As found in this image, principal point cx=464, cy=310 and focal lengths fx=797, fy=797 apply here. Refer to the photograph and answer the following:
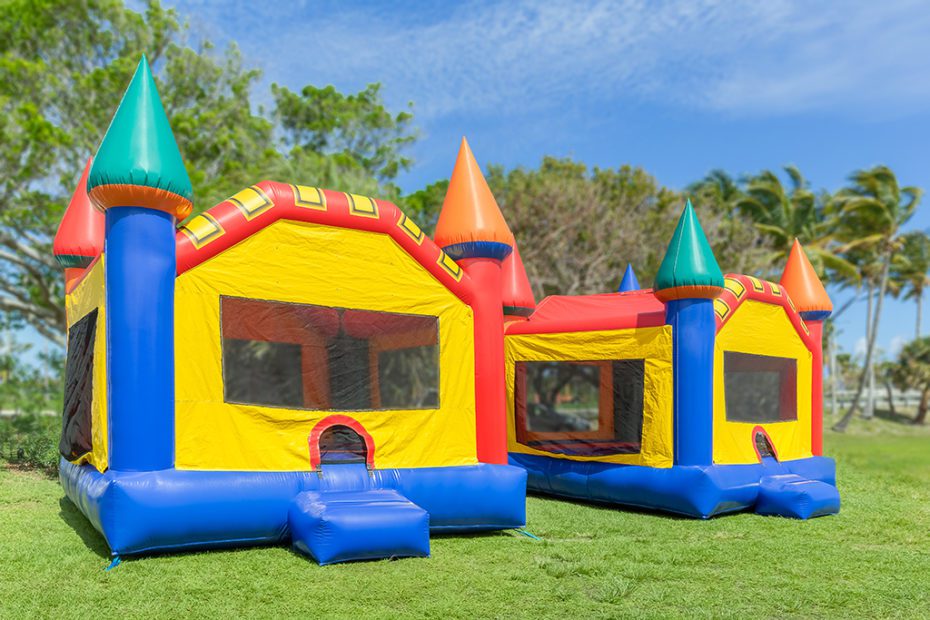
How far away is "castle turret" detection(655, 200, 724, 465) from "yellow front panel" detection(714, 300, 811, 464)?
1.02 feet

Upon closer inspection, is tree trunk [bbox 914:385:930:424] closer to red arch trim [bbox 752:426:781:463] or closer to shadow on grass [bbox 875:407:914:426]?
shadow on grass [bbox 875:407:914:426]

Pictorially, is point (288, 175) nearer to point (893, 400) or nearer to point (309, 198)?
point (309, 198)

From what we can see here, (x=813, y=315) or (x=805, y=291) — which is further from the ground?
(x=805, y=291)

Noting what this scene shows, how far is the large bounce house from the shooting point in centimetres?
529

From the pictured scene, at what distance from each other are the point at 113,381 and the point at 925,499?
851 centimetres

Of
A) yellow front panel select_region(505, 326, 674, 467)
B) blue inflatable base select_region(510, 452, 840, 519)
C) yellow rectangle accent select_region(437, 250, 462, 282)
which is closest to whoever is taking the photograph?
yellow rectangle accent select_region(437, 250, 462, 282)

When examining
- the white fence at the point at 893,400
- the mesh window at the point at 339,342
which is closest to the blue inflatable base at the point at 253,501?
the mesh window at the point at 339,342

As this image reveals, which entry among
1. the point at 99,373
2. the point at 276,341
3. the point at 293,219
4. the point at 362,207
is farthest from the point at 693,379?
the point at 99,373

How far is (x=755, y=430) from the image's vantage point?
8.33 metres

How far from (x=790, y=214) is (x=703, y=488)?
847 inches

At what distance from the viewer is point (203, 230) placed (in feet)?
18.8

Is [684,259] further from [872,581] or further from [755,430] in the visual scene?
[872,581]

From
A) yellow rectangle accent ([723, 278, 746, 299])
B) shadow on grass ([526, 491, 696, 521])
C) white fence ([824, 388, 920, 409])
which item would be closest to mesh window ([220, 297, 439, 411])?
shadow on grass ([526, 491, 696, 521])

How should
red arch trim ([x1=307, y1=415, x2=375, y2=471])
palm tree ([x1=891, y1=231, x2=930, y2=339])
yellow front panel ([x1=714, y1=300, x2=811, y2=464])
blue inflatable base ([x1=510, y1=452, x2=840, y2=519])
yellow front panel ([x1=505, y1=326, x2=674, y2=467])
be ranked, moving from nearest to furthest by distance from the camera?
red arch trim ([x1=307, y1=415, x2=375, y2=471]) < blue inflatable base ([x1=510, y1=452, x2=840, y2=519]) < yellow front panel ([x1=505, y1=326, x2=674, y2=467]) < yellow front panel ([x1=714, y1=300, x2=811, y2=464]) < palm tree ([x1=891, y1=231, x2=930, y2=339])
